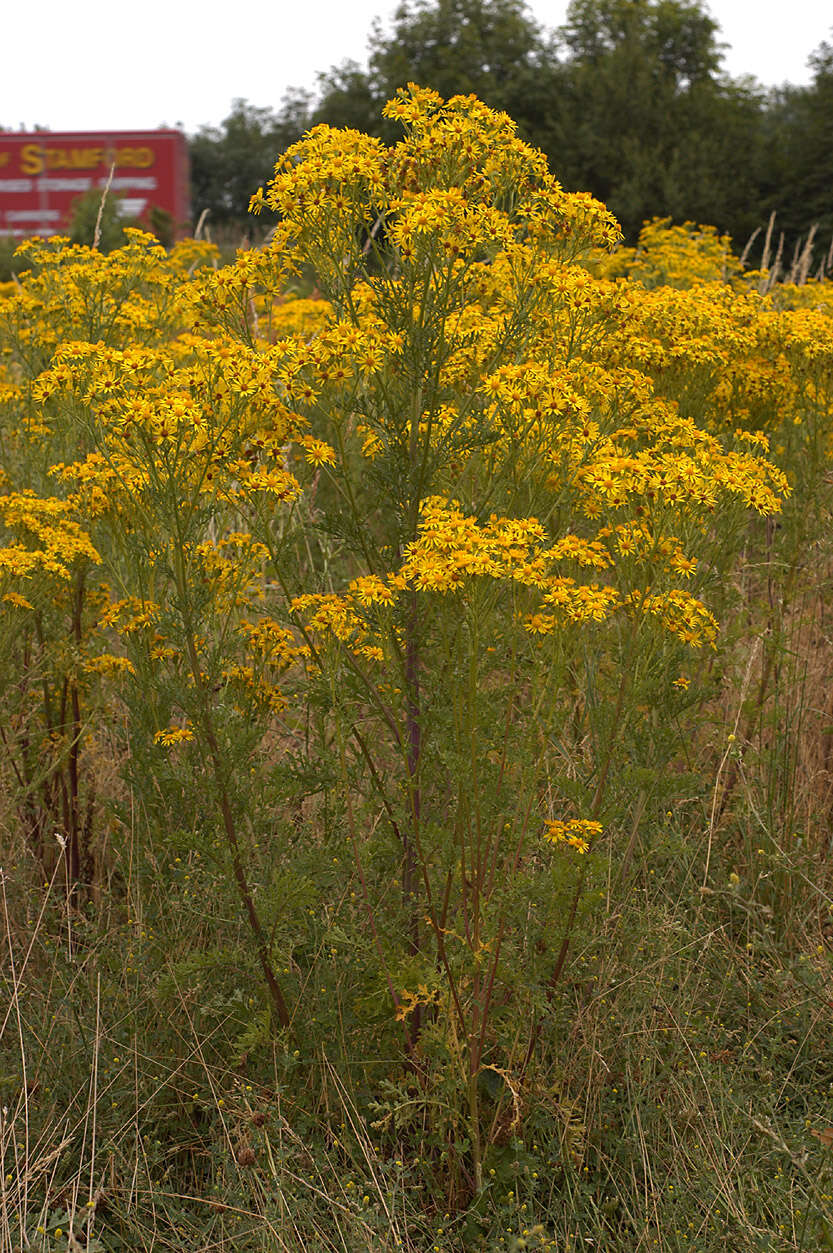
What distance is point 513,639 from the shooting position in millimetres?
2508

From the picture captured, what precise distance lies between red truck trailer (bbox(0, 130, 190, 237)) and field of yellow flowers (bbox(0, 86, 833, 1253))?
32953mm

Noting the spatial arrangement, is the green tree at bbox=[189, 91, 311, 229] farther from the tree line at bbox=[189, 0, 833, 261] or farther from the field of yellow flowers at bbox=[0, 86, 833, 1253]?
the field of yellow flowers at bbox=[0, 86, 833, 1253]

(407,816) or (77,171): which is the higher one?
(77,171)

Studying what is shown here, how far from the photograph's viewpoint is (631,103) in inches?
1147

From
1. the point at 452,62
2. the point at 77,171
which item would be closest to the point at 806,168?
the point at 452,62

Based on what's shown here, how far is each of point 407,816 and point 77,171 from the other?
3761 centimetres

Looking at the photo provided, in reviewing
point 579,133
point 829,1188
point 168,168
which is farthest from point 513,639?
point 168,168

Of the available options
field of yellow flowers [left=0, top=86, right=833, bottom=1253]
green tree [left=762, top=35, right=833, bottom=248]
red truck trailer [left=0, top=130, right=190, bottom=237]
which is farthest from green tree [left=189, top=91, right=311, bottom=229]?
field of yellow flowers [left=0, top=86, right=833, bottom=1253]

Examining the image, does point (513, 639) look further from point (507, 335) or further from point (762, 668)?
point (762, 668)

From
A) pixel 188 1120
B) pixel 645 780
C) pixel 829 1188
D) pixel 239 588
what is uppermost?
pixel 239 588

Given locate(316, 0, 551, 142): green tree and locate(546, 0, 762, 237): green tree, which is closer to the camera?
locate(546, 0, 762, 237): green tree

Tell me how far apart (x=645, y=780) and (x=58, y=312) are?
3.54 meters

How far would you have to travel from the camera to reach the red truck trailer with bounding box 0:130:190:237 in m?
33.5

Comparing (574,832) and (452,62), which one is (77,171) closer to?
(452,62)
